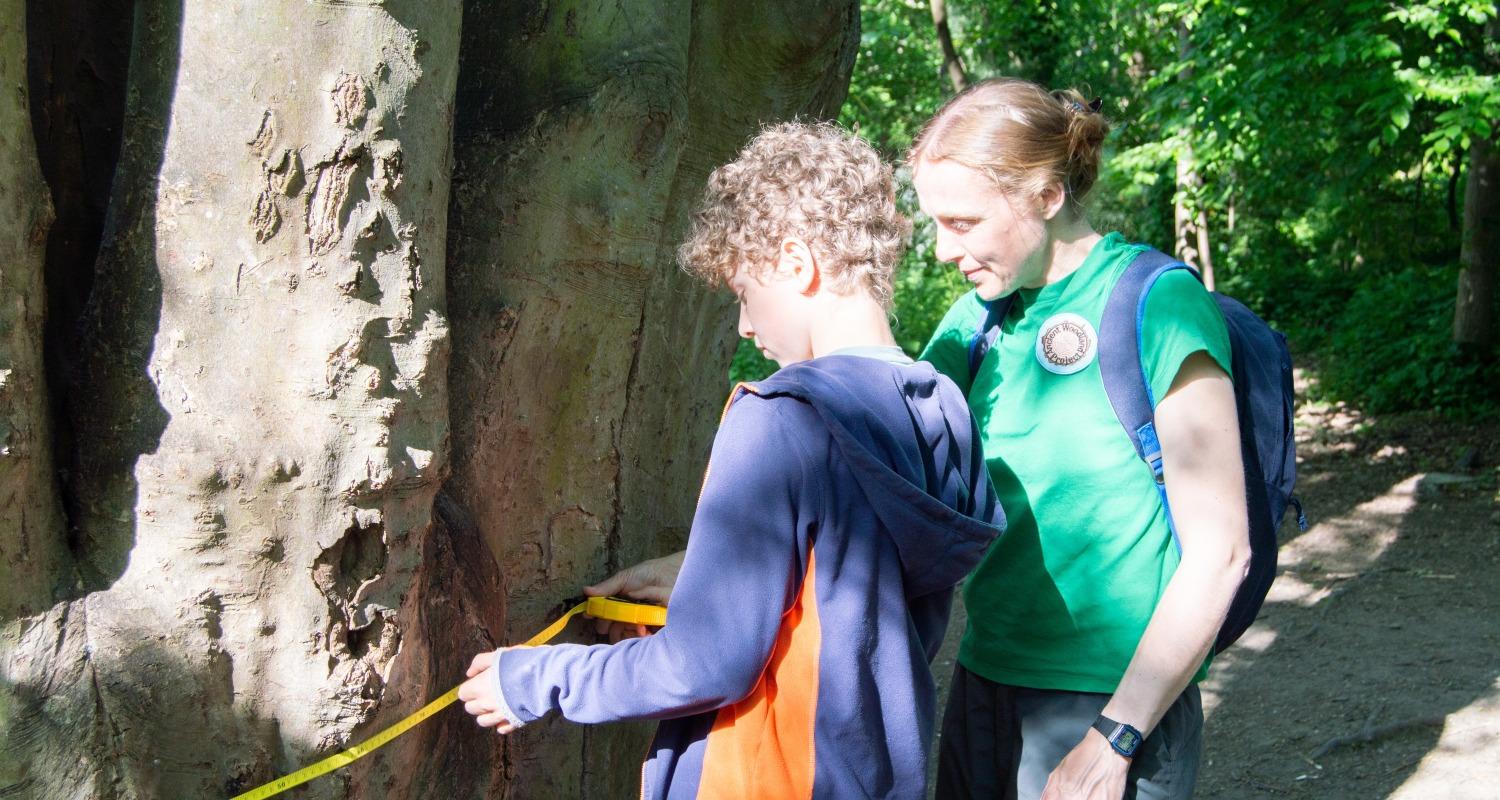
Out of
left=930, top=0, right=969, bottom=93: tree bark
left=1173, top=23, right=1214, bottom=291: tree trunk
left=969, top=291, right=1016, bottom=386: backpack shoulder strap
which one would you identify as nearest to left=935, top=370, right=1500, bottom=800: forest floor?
left=1173, top=23, right=1214, bottom=291: tree trunk

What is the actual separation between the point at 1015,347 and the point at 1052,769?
0.78 m

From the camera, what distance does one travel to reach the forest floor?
4.66m

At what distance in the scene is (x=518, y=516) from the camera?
93.4 inches

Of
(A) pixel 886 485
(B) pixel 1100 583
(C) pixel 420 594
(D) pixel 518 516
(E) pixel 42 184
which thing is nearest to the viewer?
(A) pixel 886 485

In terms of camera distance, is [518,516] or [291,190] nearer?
[291,190]

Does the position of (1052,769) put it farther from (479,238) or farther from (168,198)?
(168,198)

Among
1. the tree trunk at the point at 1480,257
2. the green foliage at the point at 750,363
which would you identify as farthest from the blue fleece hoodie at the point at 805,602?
the green foliage at the point at 750,363

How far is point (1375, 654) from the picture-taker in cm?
587

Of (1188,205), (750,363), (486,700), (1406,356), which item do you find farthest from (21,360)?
(1406,356)

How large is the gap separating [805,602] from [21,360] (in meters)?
1.15

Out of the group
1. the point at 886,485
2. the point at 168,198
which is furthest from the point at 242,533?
the point at 886,485

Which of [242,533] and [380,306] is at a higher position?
[380,306]

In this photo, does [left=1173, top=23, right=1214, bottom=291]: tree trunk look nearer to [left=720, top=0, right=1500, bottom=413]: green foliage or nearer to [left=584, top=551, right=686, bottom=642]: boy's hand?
[left=720, top=0, right=1500, bottom=413]: green foliage

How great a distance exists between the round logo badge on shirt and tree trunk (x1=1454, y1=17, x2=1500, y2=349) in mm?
9932
